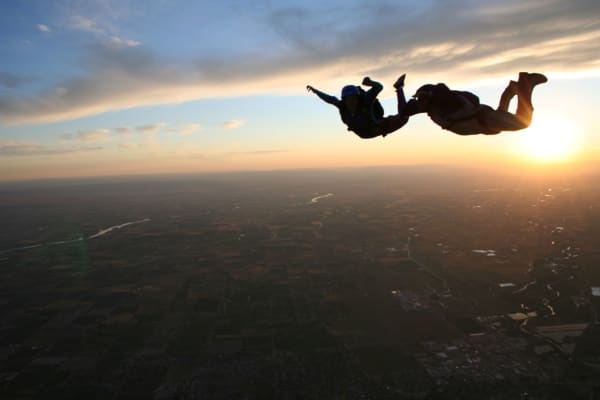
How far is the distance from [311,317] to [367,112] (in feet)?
198

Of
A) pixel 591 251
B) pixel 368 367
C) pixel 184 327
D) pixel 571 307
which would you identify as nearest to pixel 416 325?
pixel 368 367

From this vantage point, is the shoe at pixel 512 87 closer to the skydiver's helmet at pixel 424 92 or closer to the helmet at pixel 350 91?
the skydiver's helmet at pixel 424 92

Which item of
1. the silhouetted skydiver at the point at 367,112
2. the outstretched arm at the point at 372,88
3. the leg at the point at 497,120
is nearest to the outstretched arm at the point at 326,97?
the silhouetted skydiver at the point at 367,112

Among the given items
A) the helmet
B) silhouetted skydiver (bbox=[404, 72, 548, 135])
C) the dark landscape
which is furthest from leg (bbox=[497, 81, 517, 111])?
the dark landscape

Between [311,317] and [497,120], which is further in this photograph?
[311,317]

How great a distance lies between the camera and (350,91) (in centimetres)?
595

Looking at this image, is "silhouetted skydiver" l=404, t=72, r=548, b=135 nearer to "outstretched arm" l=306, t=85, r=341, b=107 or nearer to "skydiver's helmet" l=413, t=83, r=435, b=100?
"skydiver's helmet" l=413, t=83, r=435, b=100

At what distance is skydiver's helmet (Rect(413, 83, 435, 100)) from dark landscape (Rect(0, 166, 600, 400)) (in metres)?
42.8

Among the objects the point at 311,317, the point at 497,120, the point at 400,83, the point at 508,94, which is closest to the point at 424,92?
the point at 400,83

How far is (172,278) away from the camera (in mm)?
87938

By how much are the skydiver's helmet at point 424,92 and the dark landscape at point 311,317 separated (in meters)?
42.8

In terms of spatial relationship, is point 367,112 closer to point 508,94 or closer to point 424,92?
point 424,92

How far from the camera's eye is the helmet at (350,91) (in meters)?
5.91

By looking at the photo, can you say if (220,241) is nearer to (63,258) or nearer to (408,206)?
(63,258)
